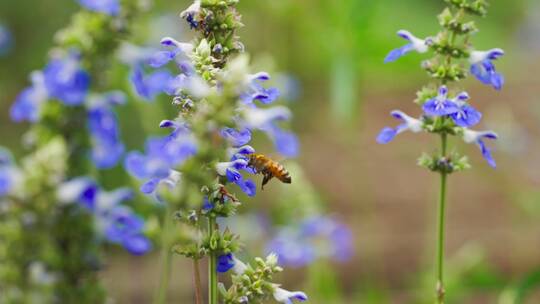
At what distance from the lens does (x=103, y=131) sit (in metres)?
2.91

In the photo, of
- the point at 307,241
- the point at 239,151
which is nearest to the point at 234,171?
the point at 239,151

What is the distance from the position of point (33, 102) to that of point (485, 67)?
1475 mm

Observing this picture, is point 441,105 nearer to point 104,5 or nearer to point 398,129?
point 398,129

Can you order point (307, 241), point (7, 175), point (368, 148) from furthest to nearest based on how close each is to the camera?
point (368, 148)
point (307, 241)
point (7, 175)

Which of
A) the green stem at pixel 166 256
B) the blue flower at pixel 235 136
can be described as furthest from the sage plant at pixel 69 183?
the blue flower at pixel 235 136

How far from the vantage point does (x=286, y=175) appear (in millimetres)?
1983

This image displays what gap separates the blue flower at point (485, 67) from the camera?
191 centimetres

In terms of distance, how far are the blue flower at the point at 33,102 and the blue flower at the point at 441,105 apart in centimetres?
141

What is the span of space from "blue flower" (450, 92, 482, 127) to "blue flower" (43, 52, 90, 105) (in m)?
1.39

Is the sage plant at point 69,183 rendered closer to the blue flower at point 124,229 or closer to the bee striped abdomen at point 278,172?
the blue flower at point 124,229

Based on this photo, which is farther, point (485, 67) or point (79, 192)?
point (79, 192)

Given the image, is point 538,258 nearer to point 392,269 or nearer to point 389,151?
point 392,269

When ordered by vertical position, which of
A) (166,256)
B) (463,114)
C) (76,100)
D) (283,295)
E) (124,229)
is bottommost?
(283,295)

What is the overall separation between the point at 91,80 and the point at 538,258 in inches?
120
